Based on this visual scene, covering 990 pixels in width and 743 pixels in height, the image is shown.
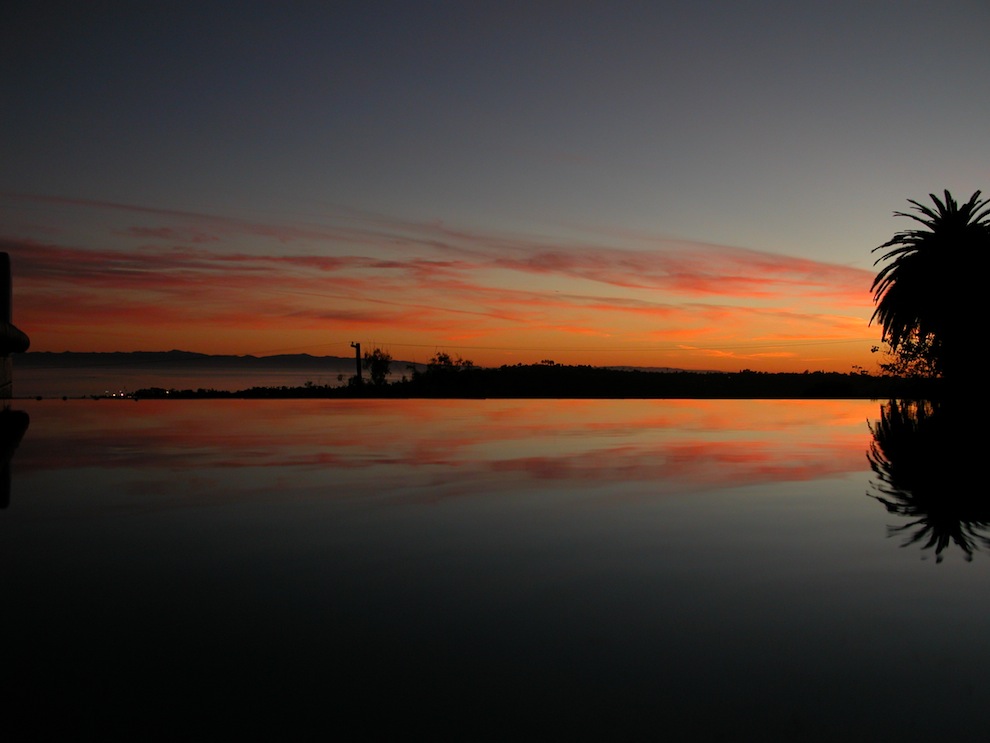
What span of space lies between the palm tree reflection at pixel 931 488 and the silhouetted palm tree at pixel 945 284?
42.2ft

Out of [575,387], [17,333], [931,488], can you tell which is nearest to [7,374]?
[17,333]

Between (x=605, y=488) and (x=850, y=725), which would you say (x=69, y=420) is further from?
(x=850, y=725)

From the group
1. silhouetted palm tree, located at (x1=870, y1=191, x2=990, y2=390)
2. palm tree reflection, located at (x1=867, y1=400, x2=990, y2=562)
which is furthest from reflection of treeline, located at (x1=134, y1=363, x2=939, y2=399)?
palm tree reflection, located at (x1=867, y1=400, x2=990, y2=562)

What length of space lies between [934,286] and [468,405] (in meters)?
15.6

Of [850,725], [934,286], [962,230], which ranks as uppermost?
[962,230]

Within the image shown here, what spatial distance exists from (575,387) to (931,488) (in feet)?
94.2

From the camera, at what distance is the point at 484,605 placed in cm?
425

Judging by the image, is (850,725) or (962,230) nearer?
(850,725)

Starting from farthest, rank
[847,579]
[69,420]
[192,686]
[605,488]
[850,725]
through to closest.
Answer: [69,420], [605,488], [847,579], [192,686], [850,725]

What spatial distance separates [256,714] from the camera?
2928mm

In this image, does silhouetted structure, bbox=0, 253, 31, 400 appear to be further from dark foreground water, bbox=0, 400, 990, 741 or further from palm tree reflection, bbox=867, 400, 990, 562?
palm tree reflection, bbox=867, 400, 990, 562

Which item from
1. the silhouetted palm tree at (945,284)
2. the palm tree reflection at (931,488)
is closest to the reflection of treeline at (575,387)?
the silhouetted palm tree at (945,284)

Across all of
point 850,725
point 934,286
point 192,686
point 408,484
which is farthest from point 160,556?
point 934,286

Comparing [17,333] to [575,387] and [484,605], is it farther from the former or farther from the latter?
[575,387]
